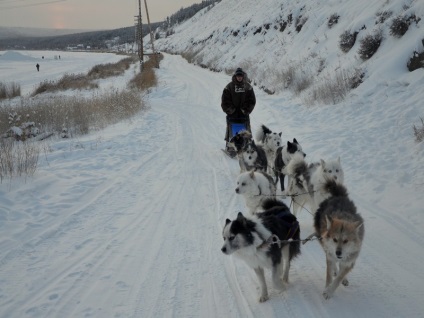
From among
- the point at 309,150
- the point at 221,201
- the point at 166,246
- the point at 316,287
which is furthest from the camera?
the point at 309,150

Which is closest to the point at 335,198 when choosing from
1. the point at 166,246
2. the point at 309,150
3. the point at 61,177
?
the point at 166,246

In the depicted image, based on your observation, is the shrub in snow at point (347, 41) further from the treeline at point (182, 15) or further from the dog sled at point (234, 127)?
the treeline at point (182, 15)

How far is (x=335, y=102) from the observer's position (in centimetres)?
1237

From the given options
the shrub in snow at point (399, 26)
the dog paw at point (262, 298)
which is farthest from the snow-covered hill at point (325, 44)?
the dog paw at point (262, 298)

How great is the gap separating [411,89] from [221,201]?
258 inches

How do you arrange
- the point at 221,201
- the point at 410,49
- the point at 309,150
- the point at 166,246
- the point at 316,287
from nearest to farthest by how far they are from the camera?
the point at 316,287 < the point at 166,246 < the point at 221,201 < the point at 309,150 < the point at 410,49

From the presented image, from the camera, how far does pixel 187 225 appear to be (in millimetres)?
6020

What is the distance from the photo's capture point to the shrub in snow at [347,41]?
14.9m

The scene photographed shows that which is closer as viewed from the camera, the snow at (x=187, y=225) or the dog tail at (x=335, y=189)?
the snow at (x=187, y=225)

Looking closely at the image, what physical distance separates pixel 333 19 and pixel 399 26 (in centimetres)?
706

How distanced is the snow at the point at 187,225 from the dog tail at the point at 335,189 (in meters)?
0.97

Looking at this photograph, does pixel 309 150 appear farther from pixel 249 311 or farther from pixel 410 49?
pixel 249 311

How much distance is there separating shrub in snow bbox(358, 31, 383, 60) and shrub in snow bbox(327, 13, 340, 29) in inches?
234

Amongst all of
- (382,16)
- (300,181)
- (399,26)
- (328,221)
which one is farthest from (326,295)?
(382,16)
